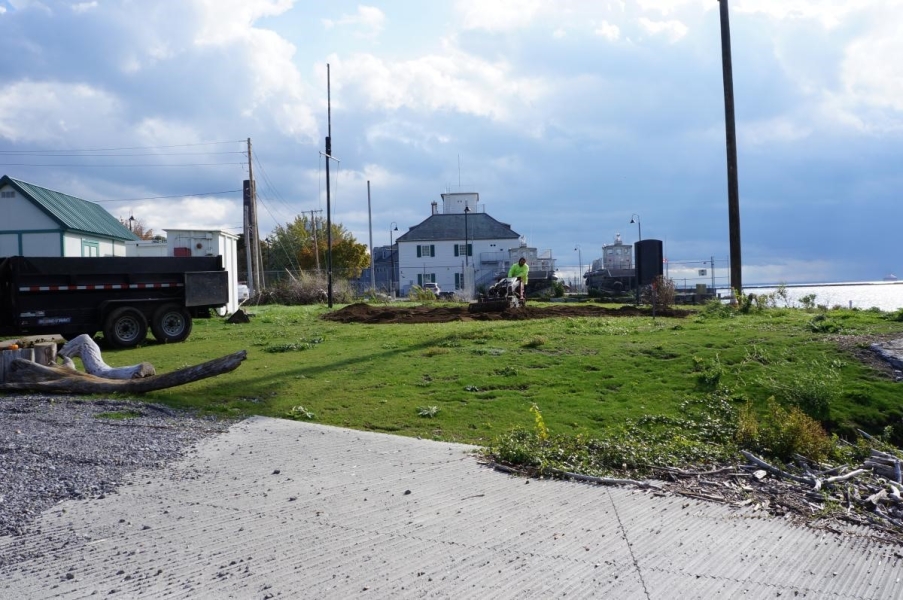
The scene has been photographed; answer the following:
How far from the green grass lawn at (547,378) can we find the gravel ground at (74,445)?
93 centimetres

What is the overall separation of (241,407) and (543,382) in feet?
13.0

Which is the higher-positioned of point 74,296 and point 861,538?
point 74,296

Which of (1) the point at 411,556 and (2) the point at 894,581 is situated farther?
(1) the point at 411,556

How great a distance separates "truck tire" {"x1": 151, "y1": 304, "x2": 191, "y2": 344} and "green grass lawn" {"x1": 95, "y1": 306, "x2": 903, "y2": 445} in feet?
5.19

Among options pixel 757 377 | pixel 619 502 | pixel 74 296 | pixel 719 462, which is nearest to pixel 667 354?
pixel 757 377

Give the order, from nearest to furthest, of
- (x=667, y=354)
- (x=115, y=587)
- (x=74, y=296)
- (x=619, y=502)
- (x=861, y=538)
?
(x=115, y=587), (x=861, y=538), (x=619, y=502), (x=667, y=354), (x=74, y=296)

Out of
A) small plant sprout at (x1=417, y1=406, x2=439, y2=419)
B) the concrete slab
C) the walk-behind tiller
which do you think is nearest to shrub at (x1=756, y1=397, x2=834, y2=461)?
the concrete slab

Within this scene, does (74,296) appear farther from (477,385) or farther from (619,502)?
(619,502)

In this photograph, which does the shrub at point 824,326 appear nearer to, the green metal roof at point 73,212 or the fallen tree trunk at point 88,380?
the fallen tree trunk at point 88,380

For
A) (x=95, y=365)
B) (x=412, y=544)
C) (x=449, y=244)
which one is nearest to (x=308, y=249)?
(x=449, y=244)

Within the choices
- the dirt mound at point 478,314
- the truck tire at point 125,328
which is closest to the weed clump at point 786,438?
the dirt mound at point 478,314

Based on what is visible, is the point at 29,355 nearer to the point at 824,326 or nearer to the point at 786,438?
the point at 786,438

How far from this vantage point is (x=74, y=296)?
1622cm

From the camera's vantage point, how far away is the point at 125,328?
1678 cm
